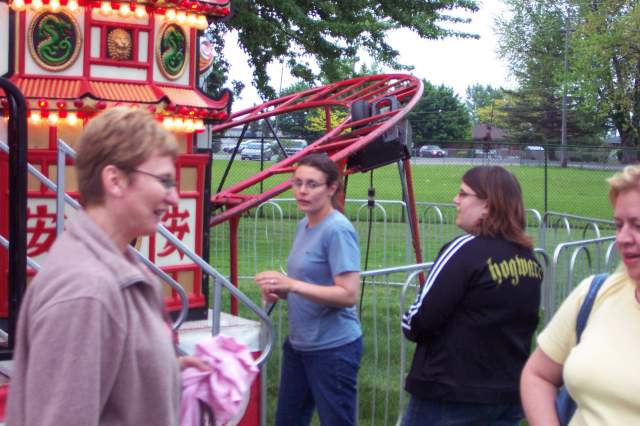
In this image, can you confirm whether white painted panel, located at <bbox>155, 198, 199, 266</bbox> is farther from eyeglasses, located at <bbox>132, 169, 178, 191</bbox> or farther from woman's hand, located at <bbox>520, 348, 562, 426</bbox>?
eyeglasses, located at <bbox>132, 169, 178, 191</bbox>

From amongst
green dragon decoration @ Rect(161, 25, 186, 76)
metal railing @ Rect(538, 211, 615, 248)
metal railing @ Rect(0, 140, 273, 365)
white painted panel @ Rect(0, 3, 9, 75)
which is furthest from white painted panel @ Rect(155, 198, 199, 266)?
metal railing @ Rect(538, 211, 615, 248)

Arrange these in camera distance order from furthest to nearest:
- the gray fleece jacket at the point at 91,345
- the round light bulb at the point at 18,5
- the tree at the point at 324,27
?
the tree at the point at 324,27
the round light bulb at the point at 18,5
the gray fleece jacket at the point at 91,345

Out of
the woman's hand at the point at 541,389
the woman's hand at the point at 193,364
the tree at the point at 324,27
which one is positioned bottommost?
the woman's hand at the point at 541,389

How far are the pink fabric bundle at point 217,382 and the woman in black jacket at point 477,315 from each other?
98cm

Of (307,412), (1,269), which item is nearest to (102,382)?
(307,412)

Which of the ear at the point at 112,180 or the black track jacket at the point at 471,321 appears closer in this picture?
the ear at the point at 112,180

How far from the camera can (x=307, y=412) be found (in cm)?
440

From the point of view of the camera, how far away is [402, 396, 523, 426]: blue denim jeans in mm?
3398

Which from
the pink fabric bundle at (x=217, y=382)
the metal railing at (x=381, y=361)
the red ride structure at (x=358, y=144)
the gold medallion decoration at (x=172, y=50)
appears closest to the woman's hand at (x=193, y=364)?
the pink fabric bundle at (x=217, y=382)

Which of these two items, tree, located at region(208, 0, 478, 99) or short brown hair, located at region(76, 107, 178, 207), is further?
tree, located at region(208, 0, 478, 99)

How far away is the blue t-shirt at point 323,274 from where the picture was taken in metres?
4.06

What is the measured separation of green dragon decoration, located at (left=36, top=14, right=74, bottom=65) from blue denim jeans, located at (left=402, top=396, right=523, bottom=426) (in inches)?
146

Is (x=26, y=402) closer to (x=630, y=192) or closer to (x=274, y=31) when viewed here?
(x=630, y=192)

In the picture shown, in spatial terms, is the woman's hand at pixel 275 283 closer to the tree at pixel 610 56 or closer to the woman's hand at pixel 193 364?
the woman's hand at pixel 193 364
